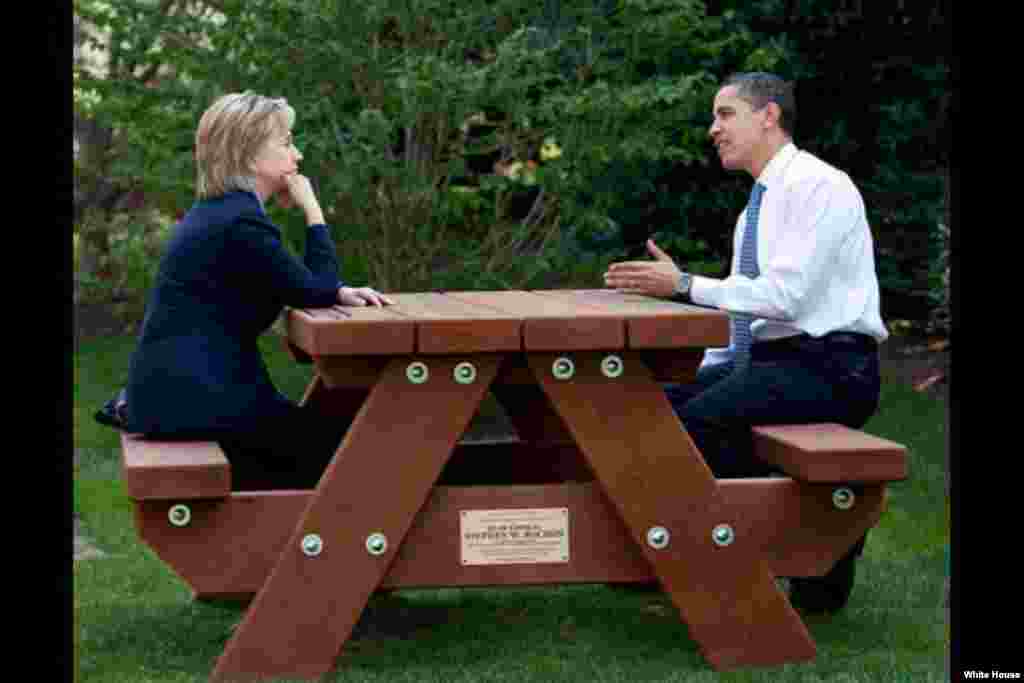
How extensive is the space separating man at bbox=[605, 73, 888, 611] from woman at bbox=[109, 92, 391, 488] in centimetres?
91

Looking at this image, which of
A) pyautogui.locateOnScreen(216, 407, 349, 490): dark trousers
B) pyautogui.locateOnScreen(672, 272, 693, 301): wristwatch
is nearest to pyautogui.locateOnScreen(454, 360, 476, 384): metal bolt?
pyautogui.locateOnScreen(216, 407, 349, 490): dark trousers

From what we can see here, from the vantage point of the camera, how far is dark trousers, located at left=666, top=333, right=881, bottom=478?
16.2 feet

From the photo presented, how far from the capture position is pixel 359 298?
15.9ft

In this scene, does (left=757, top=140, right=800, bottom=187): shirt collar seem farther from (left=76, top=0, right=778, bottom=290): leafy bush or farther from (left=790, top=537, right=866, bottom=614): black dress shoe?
(left=76, top=0, right=778, bottom=290): leafy bush

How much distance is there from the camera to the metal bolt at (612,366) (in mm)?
4430

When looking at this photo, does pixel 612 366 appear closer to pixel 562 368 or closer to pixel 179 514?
pixel 562 368

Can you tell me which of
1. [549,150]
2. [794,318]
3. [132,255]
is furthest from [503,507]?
[549,150]

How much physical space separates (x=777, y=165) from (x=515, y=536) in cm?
147

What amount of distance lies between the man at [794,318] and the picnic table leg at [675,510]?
464 mm

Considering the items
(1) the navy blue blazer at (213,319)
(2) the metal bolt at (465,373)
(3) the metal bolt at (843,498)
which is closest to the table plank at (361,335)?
(2) the metal bolt at (465,373)

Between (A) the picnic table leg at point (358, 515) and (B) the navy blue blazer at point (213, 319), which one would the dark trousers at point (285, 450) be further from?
(A) the picnic table leg at point (358, 515)

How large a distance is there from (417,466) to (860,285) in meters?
1.42

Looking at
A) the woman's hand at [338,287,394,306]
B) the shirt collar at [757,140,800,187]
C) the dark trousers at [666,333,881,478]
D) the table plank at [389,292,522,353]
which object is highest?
the shirt collar at [757,140,800,187]
